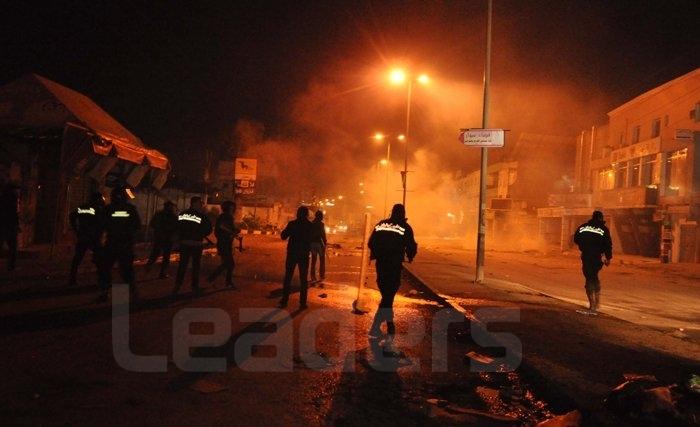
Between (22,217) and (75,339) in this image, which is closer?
(75,339)

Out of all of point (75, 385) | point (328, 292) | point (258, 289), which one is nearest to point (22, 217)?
point (258, 289)

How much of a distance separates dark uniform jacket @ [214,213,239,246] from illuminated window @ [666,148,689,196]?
25.0 m

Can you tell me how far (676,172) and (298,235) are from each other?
2619cm

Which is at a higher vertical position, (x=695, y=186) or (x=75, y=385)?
(x=695, y=186)

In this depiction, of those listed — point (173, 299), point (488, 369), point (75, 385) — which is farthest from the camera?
point (173, 299)

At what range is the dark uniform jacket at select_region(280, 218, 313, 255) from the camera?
27.3 feet

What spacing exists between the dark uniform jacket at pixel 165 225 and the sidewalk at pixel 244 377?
4080 mm

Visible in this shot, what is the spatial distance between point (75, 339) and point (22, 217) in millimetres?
8724

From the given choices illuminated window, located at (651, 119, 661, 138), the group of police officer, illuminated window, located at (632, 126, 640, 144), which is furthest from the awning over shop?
illuminated window, located at (632, 126, 640, 144)

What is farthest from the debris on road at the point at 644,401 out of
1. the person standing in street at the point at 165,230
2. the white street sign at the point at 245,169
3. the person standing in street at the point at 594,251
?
the white street sign at the point at 245,169

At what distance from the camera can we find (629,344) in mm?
6340

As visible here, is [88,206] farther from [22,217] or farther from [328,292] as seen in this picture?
[22,217]

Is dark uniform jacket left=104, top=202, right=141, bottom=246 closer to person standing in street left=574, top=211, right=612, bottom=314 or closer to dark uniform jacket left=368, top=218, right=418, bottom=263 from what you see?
dark uniform jacket left=368, top=218, right=418, bottom=263

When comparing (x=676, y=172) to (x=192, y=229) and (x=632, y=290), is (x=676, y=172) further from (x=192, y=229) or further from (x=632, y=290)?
(x=192, y=229)
